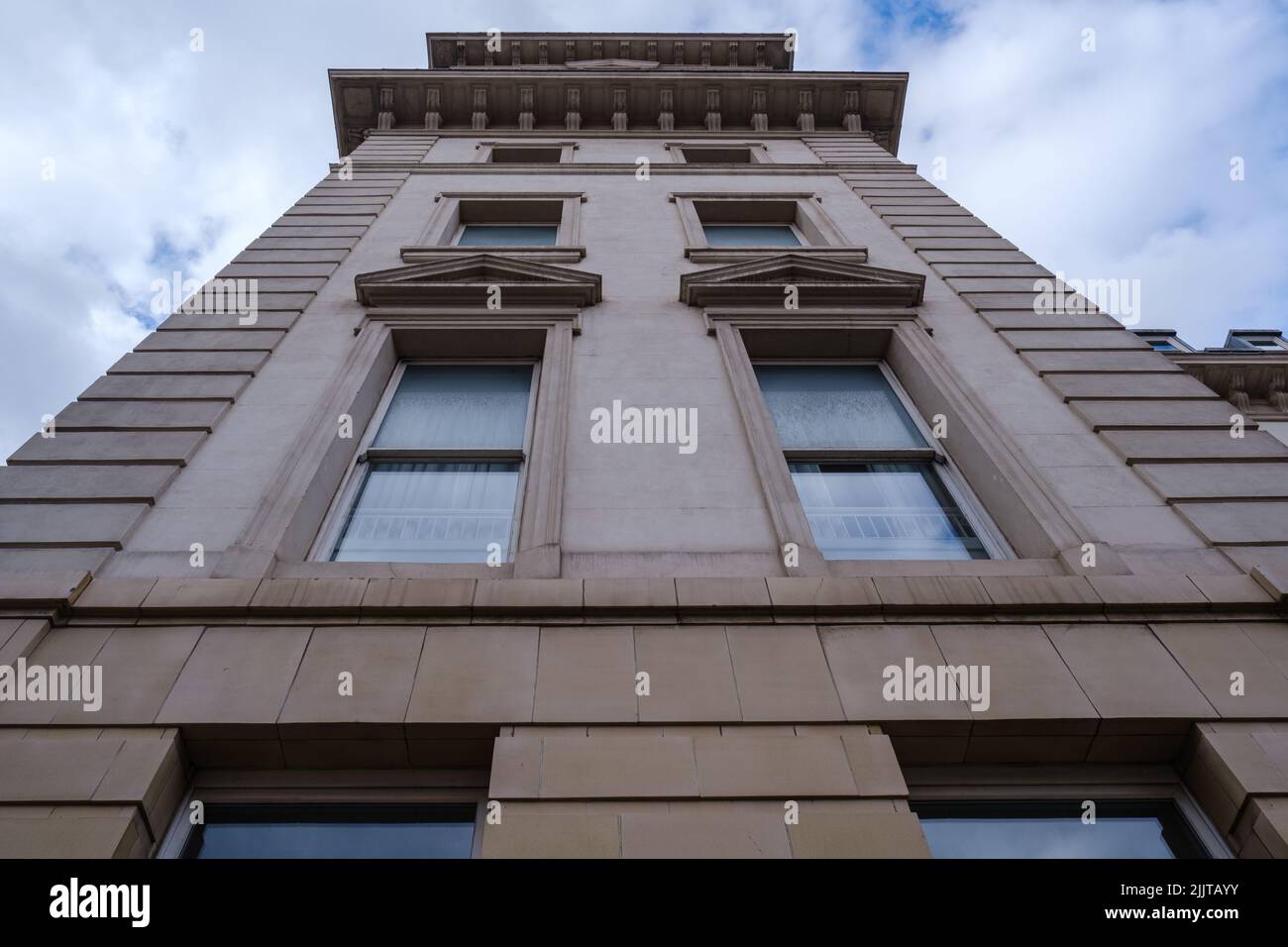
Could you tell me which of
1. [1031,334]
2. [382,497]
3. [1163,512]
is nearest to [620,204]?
[1031,334]

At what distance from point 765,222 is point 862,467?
26.0 ft

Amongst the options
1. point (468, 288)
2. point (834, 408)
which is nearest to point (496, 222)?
point (468, 288)

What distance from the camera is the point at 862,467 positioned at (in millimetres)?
8117

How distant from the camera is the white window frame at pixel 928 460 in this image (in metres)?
7.16

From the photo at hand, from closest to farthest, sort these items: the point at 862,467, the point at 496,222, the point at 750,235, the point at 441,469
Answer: the point at 441,469 < the point at 862,467 < the point at 750,235 < the point at 496,222

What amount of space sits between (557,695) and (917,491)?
14.0 ft

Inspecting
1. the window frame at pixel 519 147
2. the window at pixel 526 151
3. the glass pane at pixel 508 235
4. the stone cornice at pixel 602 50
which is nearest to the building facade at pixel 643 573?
the glass pane at pixel 508 235

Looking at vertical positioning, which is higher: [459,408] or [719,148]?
[719,148]

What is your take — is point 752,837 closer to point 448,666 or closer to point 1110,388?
point 448,666

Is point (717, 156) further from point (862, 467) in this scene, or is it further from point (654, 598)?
point (654, 598)

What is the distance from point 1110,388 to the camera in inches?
328

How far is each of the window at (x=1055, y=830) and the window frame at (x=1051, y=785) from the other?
0.03 metres

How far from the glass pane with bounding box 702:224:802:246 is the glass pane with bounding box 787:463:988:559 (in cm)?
701

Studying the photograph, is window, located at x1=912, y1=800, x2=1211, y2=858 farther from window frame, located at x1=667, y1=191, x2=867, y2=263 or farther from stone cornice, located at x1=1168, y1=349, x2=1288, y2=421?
stone cornice, located at x1=1168, y1=349, x2=1288, y2=421
